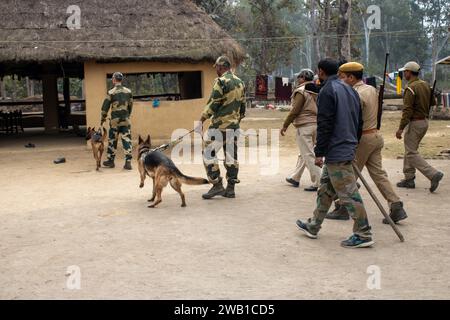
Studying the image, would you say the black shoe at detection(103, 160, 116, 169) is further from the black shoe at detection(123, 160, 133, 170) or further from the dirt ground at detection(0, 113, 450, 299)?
the dirt ground at detection(0, 113, 450, 299)

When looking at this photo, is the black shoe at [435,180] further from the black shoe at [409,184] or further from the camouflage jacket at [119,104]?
the camouflage jacket at [119,104]

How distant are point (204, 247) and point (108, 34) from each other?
906 cm

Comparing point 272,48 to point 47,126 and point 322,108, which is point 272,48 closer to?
point 47,126

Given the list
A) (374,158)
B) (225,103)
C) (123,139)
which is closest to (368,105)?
(374,158)

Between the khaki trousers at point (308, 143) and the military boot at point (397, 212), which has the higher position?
the khaki trousers at point (308, 143)

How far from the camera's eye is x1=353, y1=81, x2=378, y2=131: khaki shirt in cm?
579

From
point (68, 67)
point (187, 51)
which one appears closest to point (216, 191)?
point (187, 51)

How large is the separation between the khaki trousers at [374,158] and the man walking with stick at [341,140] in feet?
2.12

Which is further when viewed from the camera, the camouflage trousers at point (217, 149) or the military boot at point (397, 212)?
the camouflage trousers at point (217, 149)

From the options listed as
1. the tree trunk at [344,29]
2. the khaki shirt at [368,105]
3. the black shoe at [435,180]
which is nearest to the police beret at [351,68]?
the khaki shirt at [368,105]

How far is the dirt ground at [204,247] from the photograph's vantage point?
417 cm

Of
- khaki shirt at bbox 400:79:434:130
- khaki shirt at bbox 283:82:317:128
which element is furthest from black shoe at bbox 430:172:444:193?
khaki shirt at bbox 283:82:317:128
